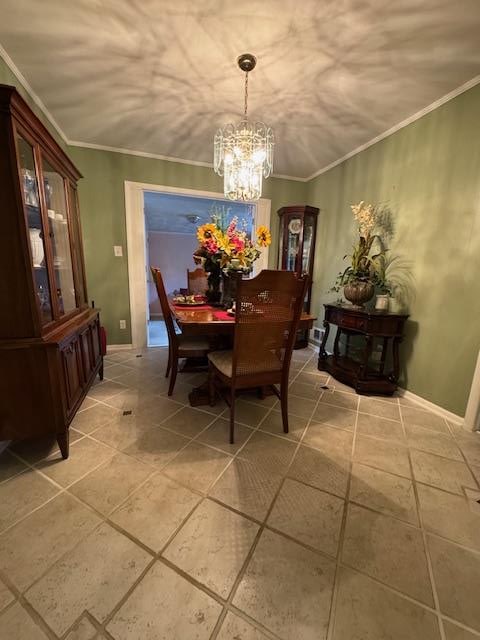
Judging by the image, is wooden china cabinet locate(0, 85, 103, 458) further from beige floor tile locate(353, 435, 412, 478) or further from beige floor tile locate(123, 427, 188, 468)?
beige floor tile locate(353, 435, 412, 478)

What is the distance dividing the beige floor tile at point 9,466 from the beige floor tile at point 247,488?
1101mm

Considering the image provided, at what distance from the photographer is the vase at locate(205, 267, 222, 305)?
2.46 meters

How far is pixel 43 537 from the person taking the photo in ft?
3.53

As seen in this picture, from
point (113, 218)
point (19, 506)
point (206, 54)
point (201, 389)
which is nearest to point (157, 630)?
point (19, 506)

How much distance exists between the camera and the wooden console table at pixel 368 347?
90.5 inches

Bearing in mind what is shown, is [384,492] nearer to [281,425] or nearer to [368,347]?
[281,425]

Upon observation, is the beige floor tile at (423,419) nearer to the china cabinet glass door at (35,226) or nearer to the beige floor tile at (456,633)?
the beige floor tile at (456,633)

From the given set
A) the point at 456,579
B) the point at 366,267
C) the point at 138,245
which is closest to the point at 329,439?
the point at 456,579

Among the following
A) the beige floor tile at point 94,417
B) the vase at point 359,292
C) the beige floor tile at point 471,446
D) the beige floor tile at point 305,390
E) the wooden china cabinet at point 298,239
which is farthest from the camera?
the wooden china cabinet at point 298,239

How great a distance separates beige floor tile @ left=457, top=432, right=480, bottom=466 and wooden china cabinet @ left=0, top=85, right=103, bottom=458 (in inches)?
99.0

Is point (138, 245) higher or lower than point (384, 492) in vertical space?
higher

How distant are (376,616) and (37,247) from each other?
224 cm

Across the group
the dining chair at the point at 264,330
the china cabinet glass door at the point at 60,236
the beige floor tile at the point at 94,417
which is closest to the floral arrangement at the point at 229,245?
the dining chair at the point at 264,330

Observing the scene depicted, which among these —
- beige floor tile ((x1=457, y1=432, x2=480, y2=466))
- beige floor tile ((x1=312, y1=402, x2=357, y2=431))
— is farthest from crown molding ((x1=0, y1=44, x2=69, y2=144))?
beige floor tile ((x1=457, y1=432, x2=480, y2=466))
